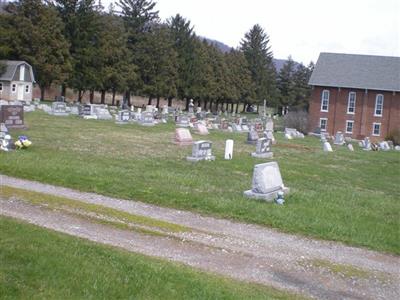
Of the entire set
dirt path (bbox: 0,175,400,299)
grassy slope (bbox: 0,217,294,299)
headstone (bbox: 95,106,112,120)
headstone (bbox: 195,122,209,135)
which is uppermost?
headstone (bbox: 95,106,112,120)

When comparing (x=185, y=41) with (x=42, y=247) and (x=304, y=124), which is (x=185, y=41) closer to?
(x=304, y=124)

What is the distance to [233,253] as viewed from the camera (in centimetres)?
803

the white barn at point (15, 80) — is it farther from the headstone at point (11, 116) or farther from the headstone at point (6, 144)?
the headstone at point (6, 144)

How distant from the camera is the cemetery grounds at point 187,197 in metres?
6.70

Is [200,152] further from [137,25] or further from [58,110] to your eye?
[137,25]

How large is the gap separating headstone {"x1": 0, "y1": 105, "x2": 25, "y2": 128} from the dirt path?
537 inches

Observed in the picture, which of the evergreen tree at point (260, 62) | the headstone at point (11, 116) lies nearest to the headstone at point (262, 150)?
the headstone at point (11, 116)

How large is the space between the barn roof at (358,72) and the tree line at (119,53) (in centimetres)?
1953

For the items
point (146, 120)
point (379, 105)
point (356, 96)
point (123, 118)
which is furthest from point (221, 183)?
point (356, 96)

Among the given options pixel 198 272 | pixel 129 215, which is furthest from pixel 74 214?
pixel 198 272

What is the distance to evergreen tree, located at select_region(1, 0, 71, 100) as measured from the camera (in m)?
56.9

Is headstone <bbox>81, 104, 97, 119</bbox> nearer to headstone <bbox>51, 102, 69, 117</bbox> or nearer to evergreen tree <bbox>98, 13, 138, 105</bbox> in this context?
headstone <bbox>51, 102, 69, 117</bbox>

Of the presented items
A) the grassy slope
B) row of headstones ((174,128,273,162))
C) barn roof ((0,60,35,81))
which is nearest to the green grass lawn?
row of headstones ((174,128,273,162))

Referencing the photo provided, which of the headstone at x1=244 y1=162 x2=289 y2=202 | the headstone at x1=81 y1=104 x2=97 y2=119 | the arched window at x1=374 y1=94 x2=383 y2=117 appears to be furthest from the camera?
the arched window at x1=374 y1=94 x2=383 y2=117
